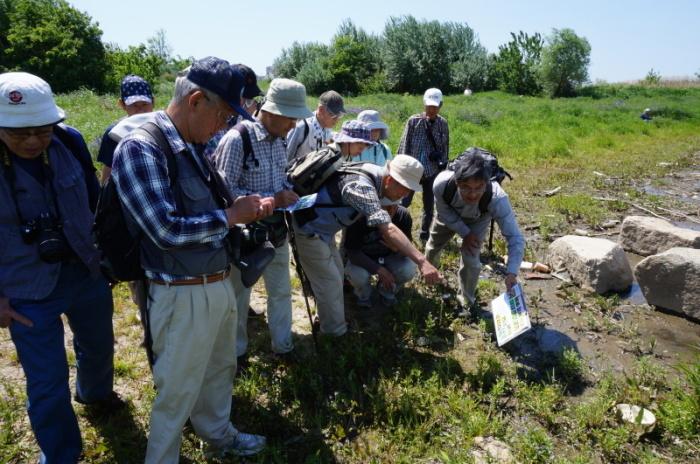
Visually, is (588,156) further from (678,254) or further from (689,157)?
(678,254)

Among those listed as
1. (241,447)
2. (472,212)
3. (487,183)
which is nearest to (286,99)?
(487,183)

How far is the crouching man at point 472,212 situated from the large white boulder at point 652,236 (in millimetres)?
3152

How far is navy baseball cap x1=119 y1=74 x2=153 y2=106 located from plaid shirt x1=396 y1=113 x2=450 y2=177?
3621mm

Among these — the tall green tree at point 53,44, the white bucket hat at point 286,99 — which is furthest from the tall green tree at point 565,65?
the white bucket hat at point 286,99

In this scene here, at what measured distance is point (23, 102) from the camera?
2.04m

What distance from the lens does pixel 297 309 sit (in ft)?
15.8

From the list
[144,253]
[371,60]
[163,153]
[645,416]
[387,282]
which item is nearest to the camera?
[163,153]

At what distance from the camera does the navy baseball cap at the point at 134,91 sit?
12.5ft

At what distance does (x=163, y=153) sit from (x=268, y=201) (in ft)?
1.67

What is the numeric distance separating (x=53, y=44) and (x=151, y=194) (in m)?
36.6

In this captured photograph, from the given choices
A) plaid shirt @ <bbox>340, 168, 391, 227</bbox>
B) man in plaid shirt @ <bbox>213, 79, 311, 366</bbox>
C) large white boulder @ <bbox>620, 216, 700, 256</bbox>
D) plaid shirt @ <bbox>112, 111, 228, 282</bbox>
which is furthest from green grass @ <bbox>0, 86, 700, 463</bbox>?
large white boulder @ <bbox>620, 216, 700, 256</bbox>

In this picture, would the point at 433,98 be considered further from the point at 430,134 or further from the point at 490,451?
the point at 490,451

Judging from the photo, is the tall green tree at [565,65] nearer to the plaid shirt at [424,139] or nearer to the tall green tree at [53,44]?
the tall green tree at [53,44]

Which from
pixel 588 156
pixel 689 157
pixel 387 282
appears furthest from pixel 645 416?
pixel 689 157
